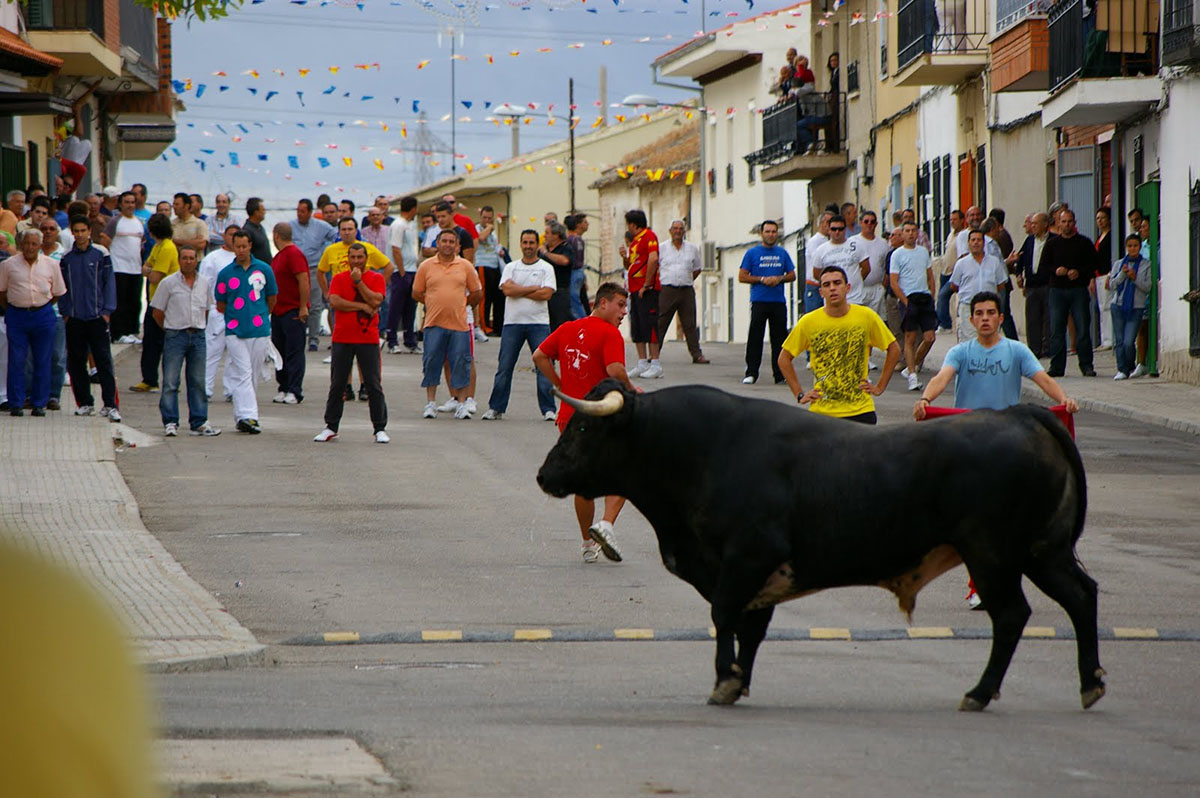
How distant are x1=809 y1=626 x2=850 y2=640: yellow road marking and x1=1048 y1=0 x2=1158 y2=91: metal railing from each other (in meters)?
18.6

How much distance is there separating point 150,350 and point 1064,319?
36.6 ft

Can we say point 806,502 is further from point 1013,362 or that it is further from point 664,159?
point 664,159

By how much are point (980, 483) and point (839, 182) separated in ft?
135

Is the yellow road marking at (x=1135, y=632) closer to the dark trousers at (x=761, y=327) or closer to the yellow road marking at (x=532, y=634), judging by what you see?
the yellow road marking at (x=532, y=634)

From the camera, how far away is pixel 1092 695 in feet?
24.0

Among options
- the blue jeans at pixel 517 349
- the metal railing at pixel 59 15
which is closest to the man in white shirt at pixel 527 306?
the blue jeans at pixel 517 349

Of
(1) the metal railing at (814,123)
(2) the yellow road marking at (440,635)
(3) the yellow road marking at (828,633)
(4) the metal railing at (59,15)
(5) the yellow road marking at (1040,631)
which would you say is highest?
(4) the metal railing at (59,15)

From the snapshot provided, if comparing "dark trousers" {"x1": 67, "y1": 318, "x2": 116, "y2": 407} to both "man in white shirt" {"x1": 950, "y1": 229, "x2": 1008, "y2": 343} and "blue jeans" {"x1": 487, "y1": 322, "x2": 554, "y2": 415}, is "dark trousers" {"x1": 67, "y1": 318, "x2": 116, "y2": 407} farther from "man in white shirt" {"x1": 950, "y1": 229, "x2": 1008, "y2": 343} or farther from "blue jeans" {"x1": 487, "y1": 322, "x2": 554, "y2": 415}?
"man in white shirt" {"x1": 950, "y1": 229, "x2": 1008, "y2": 343}

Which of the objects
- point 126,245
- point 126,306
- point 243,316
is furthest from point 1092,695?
point 126,306

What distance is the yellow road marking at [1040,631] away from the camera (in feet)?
30.7

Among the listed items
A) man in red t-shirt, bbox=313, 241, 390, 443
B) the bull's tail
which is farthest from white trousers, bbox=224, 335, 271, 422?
the bull's tail

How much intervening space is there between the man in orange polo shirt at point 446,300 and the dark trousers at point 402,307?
752 centimetres

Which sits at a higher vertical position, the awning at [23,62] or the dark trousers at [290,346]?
the awning at [23,62]

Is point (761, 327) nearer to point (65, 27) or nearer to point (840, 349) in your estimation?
point (840, 349)
